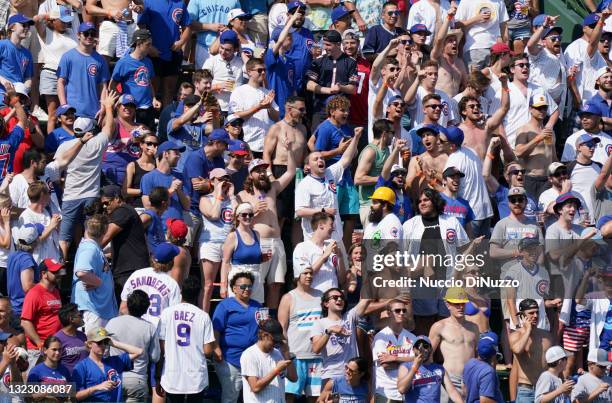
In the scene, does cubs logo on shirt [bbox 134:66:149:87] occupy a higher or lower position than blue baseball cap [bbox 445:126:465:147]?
higher

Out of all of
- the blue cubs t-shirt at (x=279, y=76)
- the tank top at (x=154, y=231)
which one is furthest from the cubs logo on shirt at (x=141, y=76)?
the tank top at (x=154, y=231)

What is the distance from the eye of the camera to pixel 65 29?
20703 mm

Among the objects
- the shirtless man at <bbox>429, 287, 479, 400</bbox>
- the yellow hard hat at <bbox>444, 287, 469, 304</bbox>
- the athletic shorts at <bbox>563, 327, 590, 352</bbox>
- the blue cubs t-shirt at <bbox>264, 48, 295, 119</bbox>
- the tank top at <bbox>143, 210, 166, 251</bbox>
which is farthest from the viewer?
the blue cubs t-shirt at <bbox>264, 48, 295, 119</bbox>

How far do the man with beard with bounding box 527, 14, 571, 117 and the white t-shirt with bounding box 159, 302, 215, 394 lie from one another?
267 inches

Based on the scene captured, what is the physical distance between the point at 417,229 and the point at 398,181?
0.78m

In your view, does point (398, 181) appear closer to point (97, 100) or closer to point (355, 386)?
point (355, 386)

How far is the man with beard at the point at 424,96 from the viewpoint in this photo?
64.8 ft

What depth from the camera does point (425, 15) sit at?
2122 cm

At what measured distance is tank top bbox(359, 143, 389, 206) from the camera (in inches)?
737

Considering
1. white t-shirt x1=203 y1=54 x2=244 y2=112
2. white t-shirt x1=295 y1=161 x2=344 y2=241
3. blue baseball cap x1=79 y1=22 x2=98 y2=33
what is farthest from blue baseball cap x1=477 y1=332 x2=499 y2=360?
blue baseball cap x1=79 y1=22 x2=98 y2=33

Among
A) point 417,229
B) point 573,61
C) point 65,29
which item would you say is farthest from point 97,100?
point 573,61

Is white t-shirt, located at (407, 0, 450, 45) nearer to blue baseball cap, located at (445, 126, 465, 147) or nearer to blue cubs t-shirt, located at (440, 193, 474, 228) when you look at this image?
blue baseball cap, located at (445, 126, 465, 147)

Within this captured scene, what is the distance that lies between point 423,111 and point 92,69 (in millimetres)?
4121

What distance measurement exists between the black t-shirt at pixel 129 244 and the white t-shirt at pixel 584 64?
→ 7.08 meters
